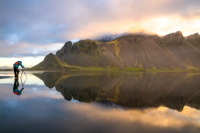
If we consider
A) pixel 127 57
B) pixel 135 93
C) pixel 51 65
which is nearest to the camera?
pixel 135 93

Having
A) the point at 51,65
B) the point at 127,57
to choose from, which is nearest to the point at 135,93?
the point at 51,65

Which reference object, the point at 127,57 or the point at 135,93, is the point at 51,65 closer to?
the point at 127,57

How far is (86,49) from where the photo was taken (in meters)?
180

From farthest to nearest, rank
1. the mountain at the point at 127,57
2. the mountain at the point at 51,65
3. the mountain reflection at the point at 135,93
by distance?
the mountain at the point at 127,57, the mountain at the point at 51,65, the mountain reflection at the point at 135,93

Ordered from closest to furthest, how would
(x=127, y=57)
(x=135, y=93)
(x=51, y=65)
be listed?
(x=135, y=93) → (x=51, y=65) → (x=127, y=57)

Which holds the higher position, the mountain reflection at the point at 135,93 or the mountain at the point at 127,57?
the mountain at the point at 127,57

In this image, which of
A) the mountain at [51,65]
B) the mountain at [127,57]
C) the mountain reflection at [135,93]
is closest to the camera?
the mountain reflection at [135,93]

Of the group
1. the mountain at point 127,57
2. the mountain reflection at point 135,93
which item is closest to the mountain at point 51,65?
the mountain at point 127,57

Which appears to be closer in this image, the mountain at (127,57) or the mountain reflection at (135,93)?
the mountain reflection at (135,93)

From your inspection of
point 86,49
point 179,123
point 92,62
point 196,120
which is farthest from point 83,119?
point 86,49

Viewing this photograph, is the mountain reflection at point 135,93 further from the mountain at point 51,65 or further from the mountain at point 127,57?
the mountain at point 127,57

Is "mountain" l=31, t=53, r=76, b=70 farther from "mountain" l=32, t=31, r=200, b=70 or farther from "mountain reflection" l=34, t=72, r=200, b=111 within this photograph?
"mountain reflection" l=34, t=72, r=200, b=111

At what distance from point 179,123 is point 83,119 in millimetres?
5022

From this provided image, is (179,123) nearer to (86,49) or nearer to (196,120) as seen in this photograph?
(196,120)
